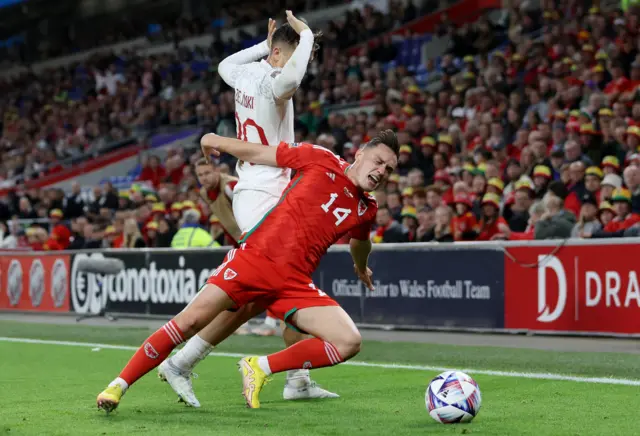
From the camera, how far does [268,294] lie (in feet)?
20.9

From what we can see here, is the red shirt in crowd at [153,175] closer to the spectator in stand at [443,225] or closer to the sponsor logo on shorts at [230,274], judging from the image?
the spectator in stand at [443,225]

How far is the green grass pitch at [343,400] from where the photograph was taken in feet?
19.2

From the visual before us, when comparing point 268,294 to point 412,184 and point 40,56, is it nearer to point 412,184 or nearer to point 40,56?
point 412,184

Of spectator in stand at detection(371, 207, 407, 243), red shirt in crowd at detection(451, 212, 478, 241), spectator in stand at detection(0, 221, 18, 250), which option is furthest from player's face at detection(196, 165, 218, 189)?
spectator in stand at detection(0, 221, 18, 250)

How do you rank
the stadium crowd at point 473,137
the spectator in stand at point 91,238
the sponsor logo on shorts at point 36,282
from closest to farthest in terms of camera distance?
the stadium crowd at point 473,137 < the sponsor logo on shorts at point 36,282 < the spectator in stand at point 91,238

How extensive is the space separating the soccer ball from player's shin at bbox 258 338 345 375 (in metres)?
0.64

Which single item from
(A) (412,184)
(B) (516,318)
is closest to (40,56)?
(A) (412,184)

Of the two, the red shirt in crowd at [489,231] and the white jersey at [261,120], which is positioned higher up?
the white jersey at [261,120]

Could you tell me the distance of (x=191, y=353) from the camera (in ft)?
22.5

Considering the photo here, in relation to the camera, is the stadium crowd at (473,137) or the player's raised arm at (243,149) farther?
the stadium crowd at (473,137)

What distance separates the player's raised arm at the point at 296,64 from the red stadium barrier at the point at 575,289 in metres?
6.29

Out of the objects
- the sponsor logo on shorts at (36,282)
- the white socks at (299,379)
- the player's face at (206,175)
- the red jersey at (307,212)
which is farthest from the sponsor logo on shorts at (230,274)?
the sponsor logo on shorts at (36,282)

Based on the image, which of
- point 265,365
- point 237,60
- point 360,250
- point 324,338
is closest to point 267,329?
point 237,60

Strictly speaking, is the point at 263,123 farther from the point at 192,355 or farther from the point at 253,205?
the point at 192,355
